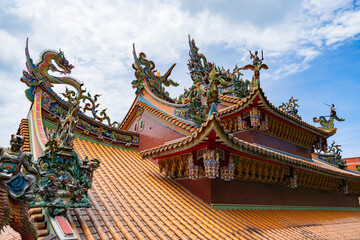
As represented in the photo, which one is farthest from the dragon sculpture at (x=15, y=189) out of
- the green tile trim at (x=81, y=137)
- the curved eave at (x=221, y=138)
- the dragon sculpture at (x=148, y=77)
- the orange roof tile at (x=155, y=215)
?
the dragon sculpture at (x=148, y=77)

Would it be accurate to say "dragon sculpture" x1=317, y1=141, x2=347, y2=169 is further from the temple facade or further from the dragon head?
the dragon head

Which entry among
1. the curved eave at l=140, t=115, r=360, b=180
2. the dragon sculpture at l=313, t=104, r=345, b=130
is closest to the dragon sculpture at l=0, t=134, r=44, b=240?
the curved eave at l=140, t=115, r=360, b=180

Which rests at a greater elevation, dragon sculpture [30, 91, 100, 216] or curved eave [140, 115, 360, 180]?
curved eave [140, 115, 360, 180]

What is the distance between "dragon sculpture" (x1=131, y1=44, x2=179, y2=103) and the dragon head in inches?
156

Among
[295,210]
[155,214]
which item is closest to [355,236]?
[295,210]

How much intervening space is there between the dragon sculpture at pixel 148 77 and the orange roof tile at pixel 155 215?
10.8 ft

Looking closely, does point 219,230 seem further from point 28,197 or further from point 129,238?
point 28,197

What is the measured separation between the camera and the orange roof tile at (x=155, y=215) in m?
4.64

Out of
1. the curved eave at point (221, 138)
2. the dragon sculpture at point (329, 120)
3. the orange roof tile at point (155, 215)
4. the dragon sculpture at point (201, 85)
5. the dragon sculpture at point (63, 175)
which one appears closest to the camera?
the dragon sculpture at point (63, 175)

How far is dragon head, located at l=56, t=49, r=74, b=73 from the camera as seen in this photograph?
23.6ft

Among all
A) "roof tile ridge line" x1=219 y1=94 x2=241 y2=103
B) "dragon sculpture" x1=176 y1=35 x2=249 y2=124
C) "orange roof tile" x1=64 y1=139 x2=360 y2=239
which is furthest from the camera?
"roof tile ridge line" x1=219 y1=94 x2=241 y2=103

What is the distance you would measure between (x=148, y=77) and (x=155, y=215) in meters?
7.03

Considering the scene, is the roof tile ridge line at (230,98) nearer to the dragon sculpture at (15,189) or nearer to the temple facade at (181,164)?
the temple facade at (181,164)

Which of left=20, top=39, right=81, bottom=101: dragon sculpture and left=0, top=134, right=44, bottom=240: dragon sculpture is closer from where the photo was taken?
left=0, top=134, right=44, bottom=240: dragon sculpture
